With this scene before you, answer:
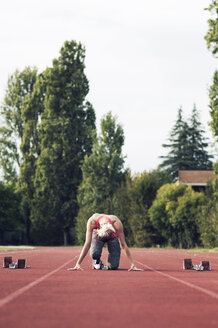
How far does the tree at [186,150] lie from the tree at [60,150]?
917 inches

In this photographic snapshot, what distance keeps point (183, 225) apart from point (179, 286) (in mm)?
42538

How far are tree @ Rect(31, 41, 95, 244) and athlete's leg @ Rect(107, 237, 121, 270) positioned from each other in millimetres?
61325

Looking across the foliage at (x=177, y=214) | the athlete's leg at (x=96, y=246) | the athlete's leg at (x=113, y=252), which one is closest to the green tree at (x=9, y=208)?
the foliage at (x=177, y=214)

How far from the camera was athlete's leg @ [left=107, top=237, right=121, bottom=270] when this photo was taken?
15703mm

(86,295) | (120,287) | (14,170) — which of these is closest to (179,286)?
(120,287)

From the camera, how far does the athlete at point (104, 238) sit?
1436cm

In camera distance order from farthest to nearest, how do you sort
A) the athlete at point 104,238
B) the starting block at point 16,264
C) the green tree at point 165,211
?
the green tree at point 165,211
the starting block at point 16,264
the athlete at point 104,238

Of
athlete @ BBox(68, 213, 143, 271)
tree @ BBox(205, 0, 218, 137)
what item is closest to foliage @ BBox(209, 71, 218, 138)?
tree @ BBox(205, 0, 218, 137)

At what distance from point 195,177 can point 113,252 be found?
5513 centimetres

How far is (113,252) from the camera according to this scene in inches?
623

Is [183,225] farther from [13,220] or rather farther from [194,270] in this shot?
[194,270]

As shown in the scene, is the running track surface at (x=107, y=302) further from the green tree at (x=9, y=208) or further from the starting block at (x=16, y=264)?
the green tree at (x=9, y=208)

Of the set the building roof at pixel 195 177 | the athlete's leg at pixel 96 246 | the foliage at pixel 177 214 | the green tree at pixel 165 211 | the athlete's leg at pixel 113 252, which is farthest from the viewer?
the building roof at pixel 195 177

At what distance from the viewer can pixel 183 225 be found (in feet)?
174
